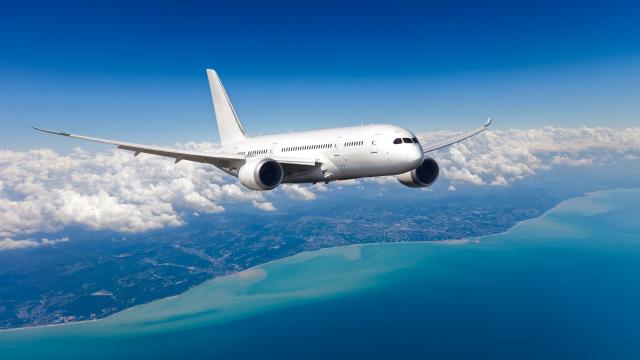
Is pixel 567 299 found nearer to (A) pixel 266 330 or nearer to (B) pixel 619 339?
(B) pixel 619 339

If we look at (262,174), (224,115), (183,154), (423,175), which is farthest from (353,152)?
(224,115)

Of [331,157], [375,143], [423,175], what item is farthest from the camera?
[423,175]

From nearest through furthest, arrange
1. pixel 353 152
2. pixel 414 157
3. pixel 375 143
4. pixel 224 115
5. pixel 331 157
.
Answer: pixel 414 157 → pixel 375 143 → pixel 353 152 → pixel 331 157 → pixel 224 115

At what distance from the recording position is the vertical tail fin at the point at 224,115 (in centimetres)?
4708

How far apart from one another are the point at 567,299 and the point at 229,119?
206 m

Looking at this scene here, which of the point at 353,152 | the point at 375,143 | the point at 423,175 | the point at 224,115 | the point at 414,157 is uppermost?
the point at 224,115

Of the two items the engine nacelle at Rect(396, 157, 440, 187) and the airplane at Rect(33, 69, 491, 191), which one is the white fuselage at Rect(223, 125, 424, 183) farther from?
the engine nacelle at Rect(396, 157, 440, 187)

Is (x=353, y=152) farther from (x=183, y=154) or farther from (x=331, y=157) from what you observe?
(x=183, y=154)

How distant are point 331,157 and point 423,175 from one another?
732cm

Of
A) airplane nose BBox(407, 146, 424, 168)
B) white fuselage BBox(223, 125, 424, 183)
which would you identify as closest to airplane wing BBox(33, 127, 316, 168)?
white fuselage BBox(223, 125, 424, 183)

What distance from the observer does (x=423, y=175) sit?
3098 cm

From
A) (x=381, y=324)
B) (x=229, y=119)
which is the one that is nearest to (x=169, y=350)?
(x=381, y=324)

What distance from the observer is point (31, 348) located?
197 meters

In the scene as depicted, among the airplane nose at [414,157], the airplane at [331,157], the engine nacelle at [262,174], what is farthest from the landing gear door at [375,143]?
the engine nacelle at [262,174]
